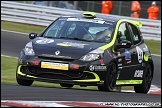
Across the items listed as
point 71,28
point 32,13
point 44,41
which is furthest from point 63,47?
point 32,13

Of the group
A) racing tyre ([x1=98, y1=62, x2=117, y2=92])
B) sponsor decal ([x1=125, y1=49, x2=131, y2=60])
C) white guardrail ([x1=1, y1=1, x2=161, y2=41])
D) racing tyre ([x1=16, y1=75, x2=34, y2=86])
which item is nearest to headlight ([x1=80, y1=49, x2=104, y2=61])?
racing tyre ([x1=98, y1=62, x2=117, y2=92])

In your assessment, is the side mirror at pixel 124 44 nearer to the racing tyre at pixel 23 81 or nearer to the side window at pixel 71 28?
the side window at pixel 71 28

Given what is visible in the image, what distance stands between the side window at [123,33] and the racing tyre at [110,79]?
0.87 metres

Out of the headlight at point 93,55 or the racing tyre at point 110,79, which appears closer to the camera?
the headlight at point 93,55

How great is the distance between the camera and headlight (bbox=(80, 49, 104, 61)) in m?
11.1

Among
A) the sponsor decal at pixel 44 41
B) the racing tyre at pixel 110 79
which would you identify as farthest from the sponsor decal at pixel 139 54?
the sponsor decal at pixel 44 41

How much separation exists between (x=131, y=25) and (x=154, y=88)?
2.71m

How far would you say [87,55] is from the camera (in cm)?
1116

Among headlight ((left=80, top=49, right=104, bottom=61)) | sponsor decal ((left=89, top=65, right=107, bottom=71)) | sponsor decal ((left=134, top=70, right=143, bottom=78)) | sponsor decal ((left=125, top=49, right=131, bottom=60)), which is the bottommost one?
sponsor decal ((left=134, top=70, right=143, bottom=78))

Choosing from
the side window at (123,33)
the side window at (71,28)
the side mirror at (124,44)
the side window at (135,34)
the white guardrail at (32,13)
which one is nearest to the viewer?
the side mirror at (124,44)

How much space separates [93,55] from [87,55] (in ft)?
0.40

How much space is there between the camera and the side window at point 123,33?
40.9 feet

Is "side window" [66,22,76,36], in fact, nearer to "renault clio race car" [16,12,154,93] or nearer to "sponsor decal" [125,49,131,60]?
"renault clio race car" [16,12,154,93]

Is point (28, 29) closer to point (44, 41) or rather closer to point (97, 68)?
point (44, 41)
